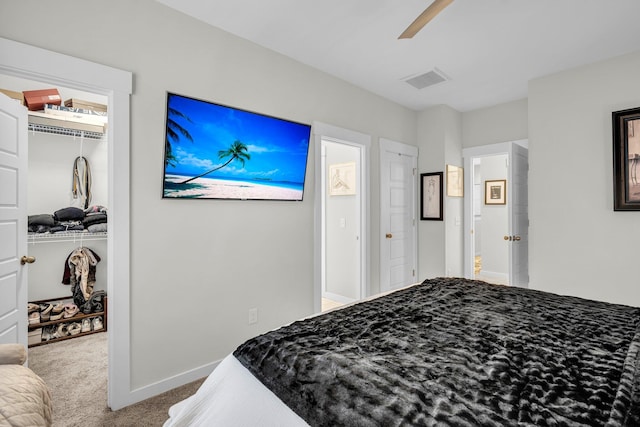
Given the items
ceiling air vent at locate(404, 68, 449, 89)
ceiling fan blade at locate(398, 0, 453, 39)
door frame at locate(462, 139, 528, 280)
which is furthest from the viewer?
door frame at locate(462, 139, 528, 280)

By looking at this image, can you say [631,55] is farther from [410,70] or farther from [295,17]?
[295,17]

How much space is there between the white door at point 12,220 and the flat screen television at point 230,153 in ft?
2.78

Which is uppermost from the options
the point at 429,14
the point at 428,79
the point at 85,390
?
the point at 428,79

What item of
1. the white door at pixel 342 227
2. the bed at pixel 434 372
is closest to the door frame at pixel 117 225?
the bed at pixel 434 372

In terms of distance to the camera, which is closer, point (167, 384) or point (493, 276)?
point (167, 384)

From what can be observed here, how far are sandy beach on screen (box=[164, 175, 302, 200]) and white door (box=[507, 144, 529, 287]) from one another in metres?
2.75

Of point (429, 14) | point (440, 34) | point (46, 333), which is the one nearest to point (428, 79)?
point (440, 34)

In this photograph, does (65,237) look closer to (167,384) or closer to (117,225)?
(117,225)

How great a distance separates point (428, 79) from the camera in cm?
342

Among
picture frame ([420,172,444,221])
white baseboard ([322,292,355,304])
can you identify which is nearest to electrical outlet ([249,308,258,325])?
white baseboard ([322,292,355,304])

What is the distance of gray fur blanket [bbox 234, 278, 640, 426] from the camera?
750 mm

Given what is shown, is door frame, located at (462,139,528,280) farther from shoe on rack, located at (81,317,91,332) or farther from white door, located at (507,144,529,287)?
shoe on rack, located at (81,317,91,332)

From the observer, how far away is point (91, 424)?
1886mm

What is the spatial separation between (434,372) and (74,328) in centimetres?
361
